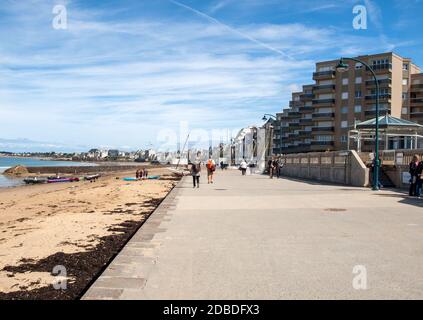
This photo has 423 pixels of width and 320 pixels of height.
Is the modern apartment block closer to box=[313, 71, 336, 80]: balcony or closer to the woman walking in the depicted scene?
box=[313, 71, 336, 80]: balcony

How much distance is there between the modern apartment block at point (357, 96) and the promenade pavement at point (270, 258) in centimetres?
6722

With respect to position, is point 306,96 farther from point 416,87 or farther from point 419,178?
point 419,178

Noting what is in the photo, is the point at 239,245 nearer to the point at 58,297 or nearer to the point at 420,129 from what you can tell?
the point at 58,297

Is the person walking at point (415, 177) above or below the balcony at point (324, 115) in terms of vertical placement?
below

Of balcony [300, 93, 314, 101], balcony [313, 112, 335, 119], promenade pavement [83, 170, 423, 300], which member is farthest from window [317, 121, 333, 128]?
promenade pavement [83, 170, 423, 300]

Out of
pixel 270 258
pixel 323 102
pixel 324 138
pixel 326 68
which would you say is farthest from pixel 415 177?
pixel 326 68

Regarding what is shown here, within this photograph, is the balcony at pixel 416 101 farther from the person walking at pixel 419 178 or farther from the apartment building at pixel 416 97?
the person walking at pixel 419 178

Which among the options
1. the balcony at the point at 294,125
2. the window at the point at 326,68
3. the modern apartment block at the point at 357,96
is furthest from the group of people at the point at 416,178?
the balcony at the point at 294,125

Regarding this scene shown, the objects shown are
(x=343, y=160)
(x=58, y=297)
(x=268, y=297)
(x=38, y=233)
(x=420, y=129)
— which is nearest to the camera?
(x=268, y=297)

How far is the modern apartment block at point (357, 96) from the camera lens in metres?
76.4
